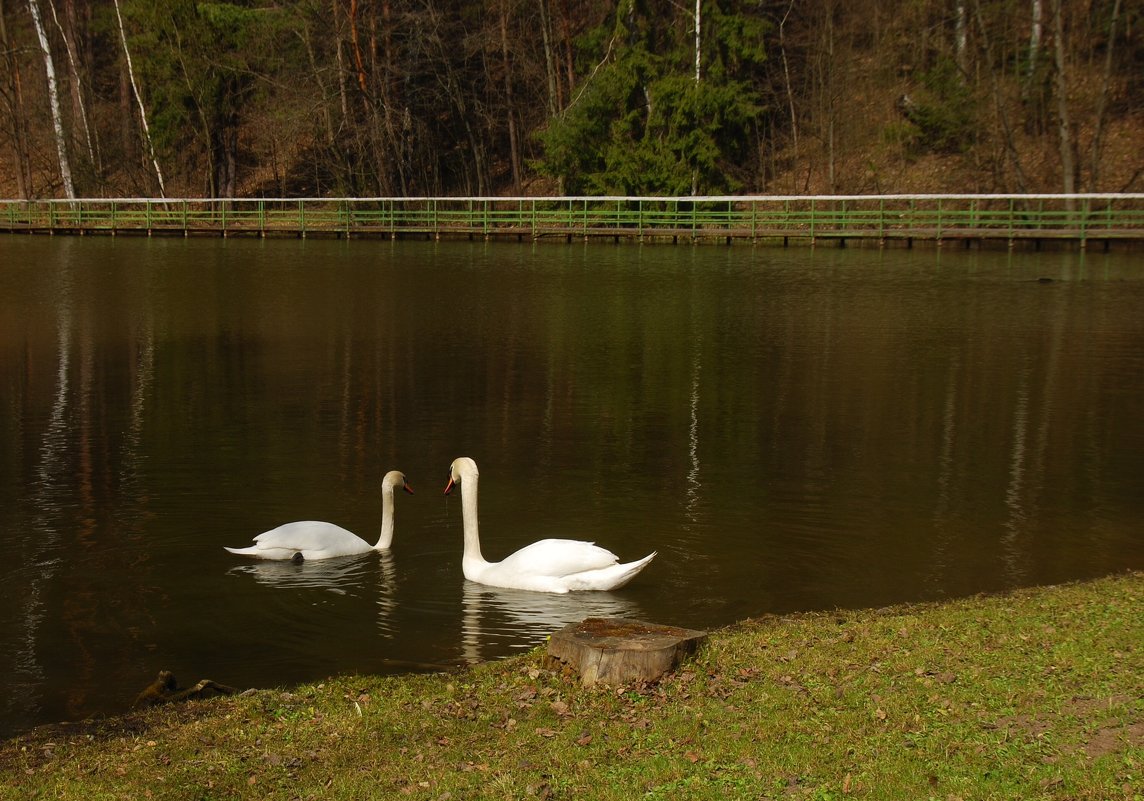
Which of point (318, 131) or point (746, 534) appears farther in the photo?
point (318, 131)

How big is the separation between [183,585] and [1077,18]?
1952 inches

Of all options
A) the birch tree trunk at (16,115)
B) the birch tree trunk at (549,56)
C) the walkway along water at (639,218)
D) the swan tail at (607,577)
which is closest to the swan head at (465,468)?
Result: the swan tail at (607,577)

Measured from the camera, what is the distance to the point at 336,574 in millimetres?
8148

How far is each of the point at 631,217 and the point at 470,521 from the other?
3875cm

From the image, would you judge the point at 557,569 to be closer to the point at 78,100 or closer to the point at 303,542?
the point at 303,542

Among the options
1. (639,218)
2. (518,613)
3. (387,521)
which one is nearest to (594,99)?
(639,218)

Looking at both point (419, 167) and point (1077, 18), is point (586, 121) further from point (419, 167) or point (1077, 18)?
point (1077, 18)

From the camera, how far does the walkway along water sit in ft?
130

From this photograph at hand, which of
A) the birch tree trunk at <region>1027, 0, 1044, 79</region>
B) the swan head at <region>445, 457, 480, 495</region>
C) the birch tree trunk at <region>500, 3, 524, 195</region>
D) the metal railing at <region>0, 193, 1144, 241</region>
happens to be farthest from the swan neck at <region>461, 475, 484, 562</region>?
the birch tree trunk at <region>500, 3, 524, 195</region>

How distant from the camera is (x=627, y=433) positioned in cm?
1265

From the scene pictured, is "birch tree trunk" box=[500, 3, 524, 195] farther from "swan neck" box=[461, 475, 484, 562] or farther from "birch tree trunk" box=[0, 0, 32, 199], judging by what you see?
"swan neck" box=[461, 475, 484, 562]

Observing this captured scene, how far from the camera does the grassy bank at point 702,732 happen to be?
14.2 feet

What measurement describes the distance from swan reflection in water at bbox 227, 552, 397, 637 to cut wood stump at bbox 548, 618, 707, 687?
226 centimetres

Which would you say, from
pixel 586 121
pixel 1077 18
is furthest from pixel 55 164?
pixel 1077 18
